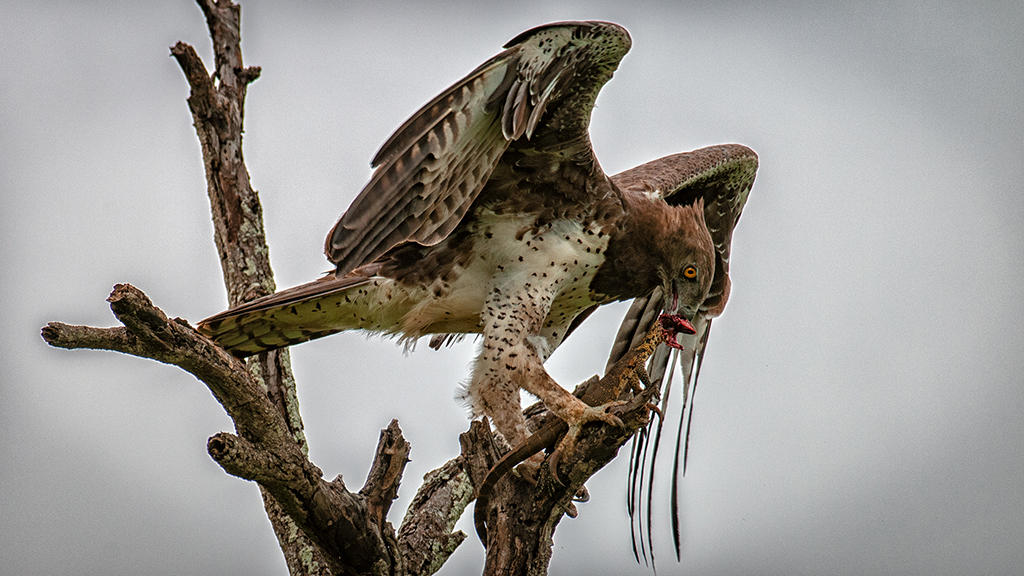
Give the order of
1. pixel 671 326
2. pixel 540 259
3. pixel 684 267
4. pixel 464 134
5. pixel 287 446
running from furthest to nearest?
pixel 684 267 → pixel 671 326 → pixel 540 259 → pixel 464 134 → pixel 287 446

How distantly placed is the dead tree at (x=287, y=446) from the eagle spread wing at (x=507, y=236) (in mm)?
322

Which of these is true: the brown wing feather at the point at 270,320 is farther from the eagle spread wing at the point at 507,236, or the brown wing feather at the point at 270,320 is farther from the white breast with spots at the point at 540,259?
the white breast with spots at the point at 540,259

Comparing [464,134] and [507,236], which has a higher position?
[464,134]

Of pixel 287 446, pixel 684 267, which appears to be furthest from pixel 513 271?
pixel 287 446

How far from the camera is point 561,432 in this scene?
3.12m

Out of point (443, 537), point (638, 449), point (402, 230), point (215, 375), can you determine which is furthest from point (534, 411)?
point (215, 375)

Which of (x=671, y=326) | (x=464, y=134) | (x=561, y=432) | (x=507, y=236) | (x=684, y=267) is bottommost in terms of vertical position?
(x=561, y=432)

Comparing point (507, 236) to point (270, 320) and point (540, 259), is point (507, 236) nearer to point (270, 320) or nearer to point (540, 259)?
point (540, 259)

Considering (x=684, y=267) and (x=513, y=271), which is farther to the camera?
(x=684, y=267)

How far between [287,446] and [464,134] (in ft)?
4.30

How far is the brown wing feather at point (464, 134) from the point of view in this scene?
296 cm

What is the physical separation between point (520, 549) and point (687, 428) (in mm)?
1858

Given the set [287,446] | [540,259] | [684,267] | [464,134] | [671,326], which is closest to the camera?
[287,446]

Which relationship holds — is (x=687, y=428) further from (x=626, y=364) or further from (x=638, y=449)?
(x=626, y=364)
